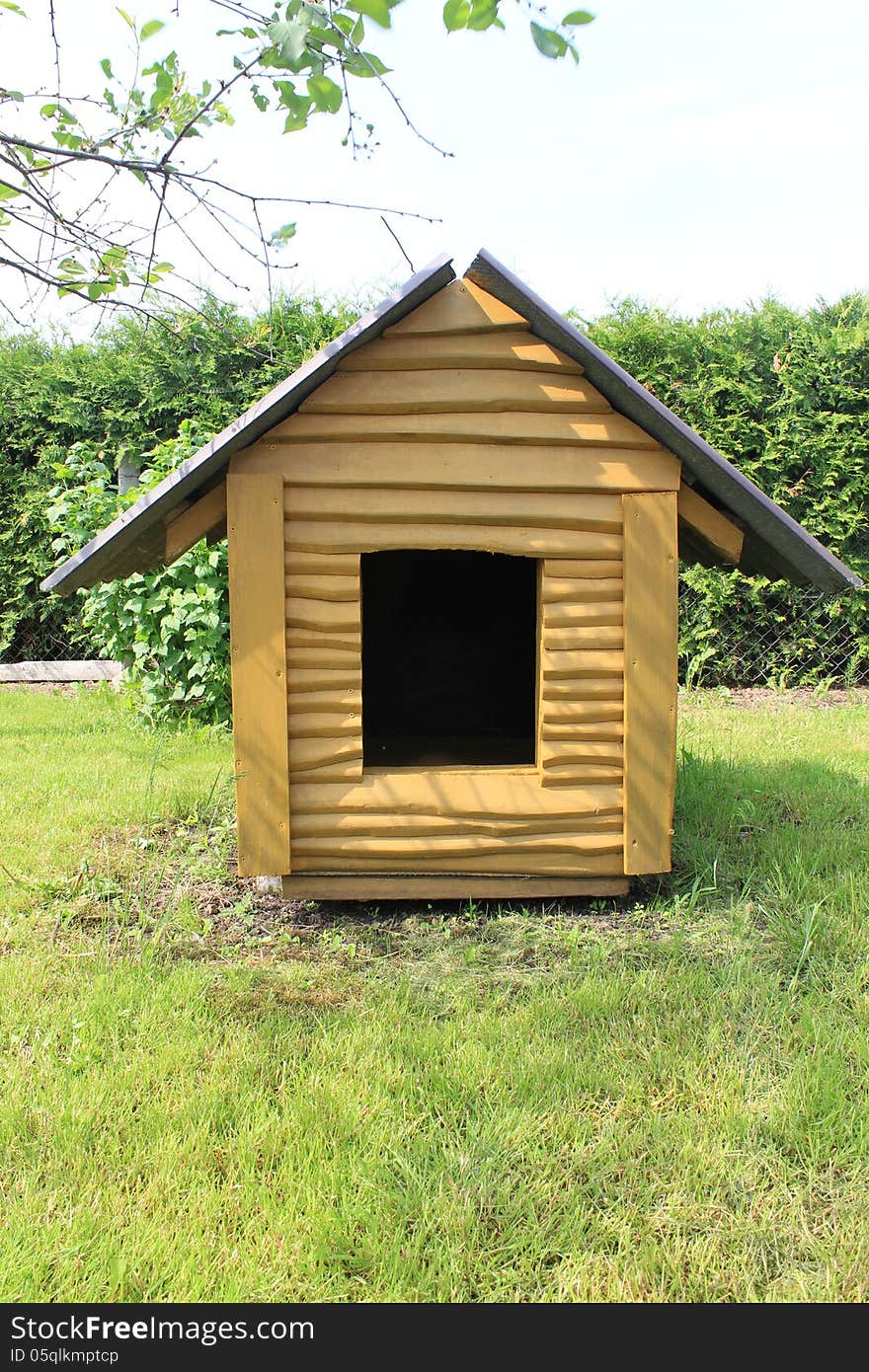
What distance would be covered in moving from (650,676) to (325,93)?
90.0 inches

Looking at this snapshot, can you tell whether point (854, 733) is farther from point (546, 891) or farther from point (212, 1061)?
point (212, 1061)

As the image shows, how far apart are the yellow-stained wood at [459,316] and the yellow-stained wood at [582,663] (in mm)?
1258

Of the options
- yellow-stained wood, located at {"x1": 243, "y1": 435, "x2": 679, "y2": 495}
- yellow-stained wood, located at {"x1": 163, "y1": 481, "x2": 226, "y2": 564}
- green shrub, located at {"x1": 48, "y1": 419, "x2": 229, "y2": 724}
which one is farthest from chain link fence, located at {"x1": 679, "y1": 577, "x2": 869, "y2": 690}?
yellow-stained wood, located at {"x1": 163, "y1": 481, "x2": 226, "y2": 564}

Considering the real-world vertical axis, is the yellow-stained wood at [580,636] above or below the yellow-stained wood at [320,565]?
below

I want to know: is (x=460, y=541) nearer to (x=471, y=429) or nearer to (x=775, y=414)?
(x=471, y=429)

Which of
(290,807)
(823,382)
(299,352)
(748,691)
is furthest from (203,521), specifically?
(823,382)

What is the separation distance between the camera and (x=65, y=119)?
8.87 ft

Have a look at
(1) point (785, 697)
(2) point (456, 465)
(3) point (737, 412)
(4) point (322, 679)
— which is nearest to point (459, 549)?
(2) point (456, 465)

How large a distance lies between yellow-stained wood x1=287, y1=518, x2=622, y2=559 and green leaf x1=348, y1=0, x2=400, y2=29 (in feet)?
6.02

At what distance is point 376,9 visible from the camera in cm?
197

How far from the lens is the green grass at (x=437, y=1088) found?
2033 millimetres

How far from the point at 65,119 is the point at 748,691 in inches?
273

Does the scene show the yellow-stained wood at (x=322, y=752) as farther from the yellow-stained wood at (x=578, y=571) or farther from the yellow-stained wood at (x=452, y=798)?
the yellow-stained wood at (x=578, y=571)

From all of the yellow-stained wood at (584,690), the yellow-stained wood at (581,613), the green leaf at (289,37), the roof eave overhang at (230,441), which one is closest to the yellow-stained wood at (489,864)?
the yellow-stained wood at (584,690)
